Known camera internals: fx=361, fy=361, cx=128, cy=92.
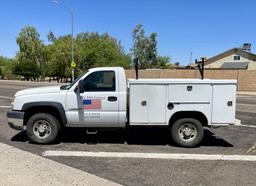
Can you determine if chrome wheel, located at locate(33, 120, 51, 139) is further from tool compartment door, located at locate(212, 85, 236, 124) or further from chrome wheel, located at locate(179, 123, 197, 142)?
tool compartment door, located at locate(212, 85, 236, 124)

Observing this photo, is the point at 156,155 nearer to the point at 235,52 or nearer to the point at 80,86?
the point at 80,86

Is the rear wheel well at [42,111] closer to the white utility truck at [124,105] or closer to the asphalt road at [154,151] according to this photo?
the white utility truck at [124,105]

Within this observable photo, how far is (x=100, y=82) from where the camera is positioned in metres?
8.53

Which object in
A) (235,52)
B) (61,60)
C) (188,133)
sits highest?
(235,52)

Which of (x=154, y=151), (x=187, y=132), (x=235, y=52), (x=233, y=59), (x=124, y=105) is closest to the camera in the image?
(x=154, y=151)

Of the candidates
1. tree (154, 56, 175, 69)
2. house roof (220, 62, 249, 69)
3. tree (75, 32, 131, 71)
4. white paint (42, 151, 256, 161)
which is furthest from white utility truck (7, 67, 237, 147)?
tree (154, 56, 175, 69)

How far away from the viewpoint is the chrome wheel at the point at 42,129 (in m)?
8.61

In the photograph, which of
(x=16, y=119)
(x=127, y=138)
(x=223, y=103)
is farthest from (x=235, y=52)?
(x=16, y=119)

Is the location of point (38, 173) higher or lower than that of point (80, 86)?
lower

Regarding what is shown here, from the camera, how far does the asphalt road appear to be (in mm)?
6148

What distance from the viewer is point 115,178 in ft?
20.0

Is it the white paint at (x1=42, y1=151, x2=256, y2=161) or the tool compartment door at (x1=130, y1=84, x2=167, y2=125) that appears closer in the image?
the white paint at (x1=42, y1=151, x2=256, y2=161)

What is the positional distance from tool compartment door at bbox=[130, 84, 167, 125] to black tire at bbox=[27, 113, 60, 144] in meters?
1.85

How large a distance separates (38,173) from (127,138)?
3690mm
